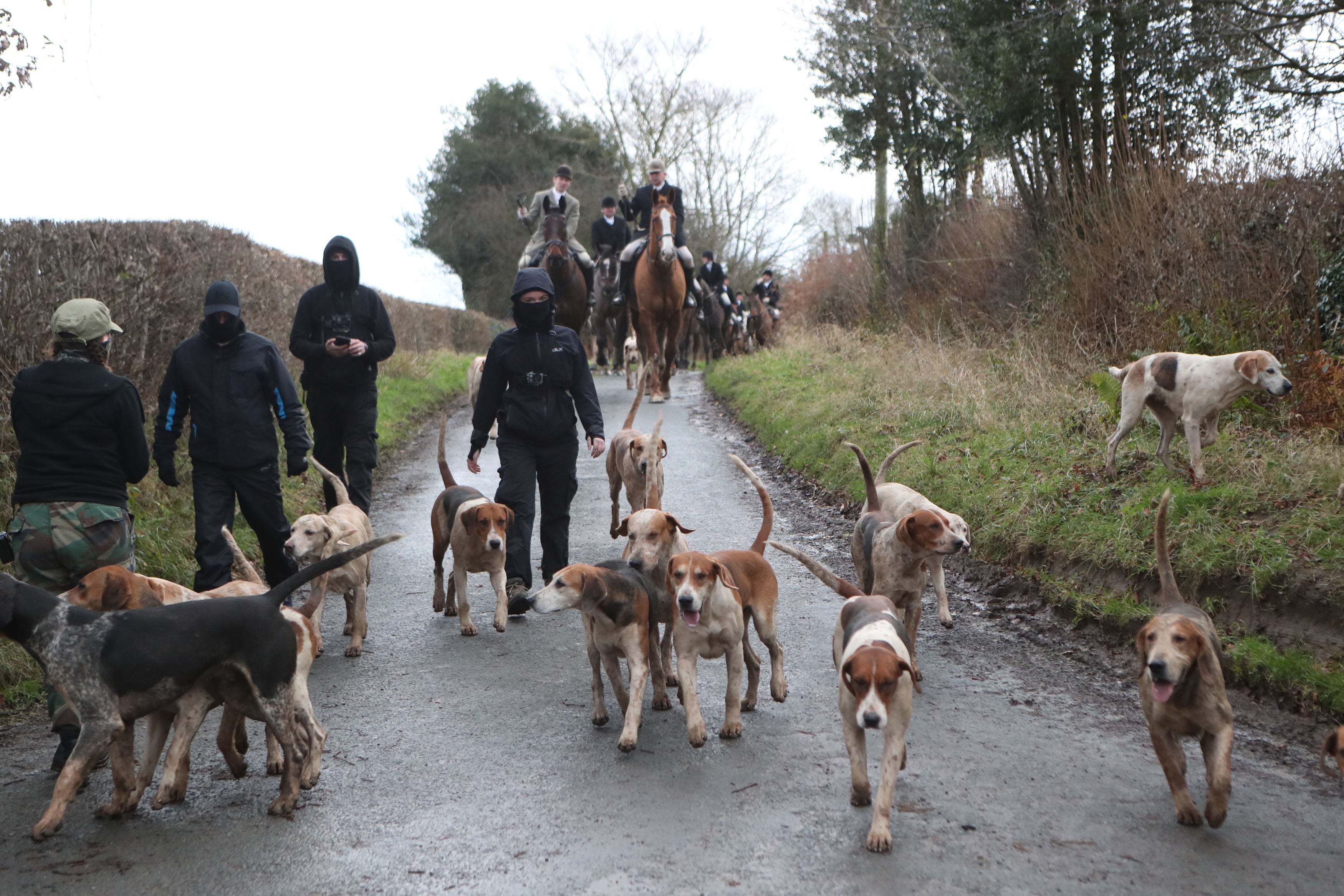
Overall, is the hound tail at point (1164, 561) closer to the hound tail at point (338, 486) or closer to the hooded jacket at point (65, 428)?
the hooded jacket at point (65, 428)

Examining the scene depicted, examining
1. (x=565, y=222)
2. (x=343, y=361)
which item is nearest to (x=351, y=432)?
(x=343, y=361)

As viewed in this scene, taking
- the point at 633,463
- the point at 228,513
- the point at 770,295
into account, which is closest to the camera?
the point at 228,513

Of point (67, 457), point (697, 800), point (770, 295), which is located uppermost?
point (770, 295)

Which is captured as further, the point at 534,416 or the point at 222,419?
the point at 534,416

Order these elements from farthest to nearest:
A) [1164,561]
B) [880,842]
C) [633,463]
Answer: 1. [633,463]
2. [1164,561]
3. [880,842]

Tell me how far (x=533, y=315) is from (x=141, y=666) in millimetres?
3974

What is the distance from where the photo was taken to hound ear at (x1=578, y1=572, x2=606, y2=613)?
5.12 metres

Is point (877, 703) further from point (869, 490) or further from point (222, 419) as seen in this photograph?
point (222, 419)

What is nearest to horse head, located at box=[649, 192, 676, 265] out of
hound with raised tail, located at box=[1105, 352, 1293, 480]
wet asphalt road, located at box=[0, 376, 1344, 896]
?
hound with raised tail, located at box=[1105, 352, 1293, 480]

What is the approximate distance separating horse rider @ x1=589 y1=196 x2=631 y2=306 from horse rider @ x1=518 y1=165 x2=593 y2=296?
226 centimetres

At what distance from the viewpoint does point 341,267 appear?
8742mm

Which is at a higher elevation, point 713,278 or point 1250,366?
point 713,278

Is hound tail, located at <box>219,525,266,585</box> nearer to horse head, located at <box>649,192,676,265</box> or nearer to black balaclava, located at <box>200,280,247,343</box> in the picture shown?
black balaclava, located at <box>200,280,247,343</box>

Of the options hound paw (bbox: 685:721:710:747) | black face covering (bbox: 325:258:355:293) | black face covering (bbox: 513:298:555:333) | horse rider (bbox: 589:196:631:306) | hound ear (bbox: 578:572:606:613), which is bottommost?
Result: hound paw (bbox: 685:721:710:747)
